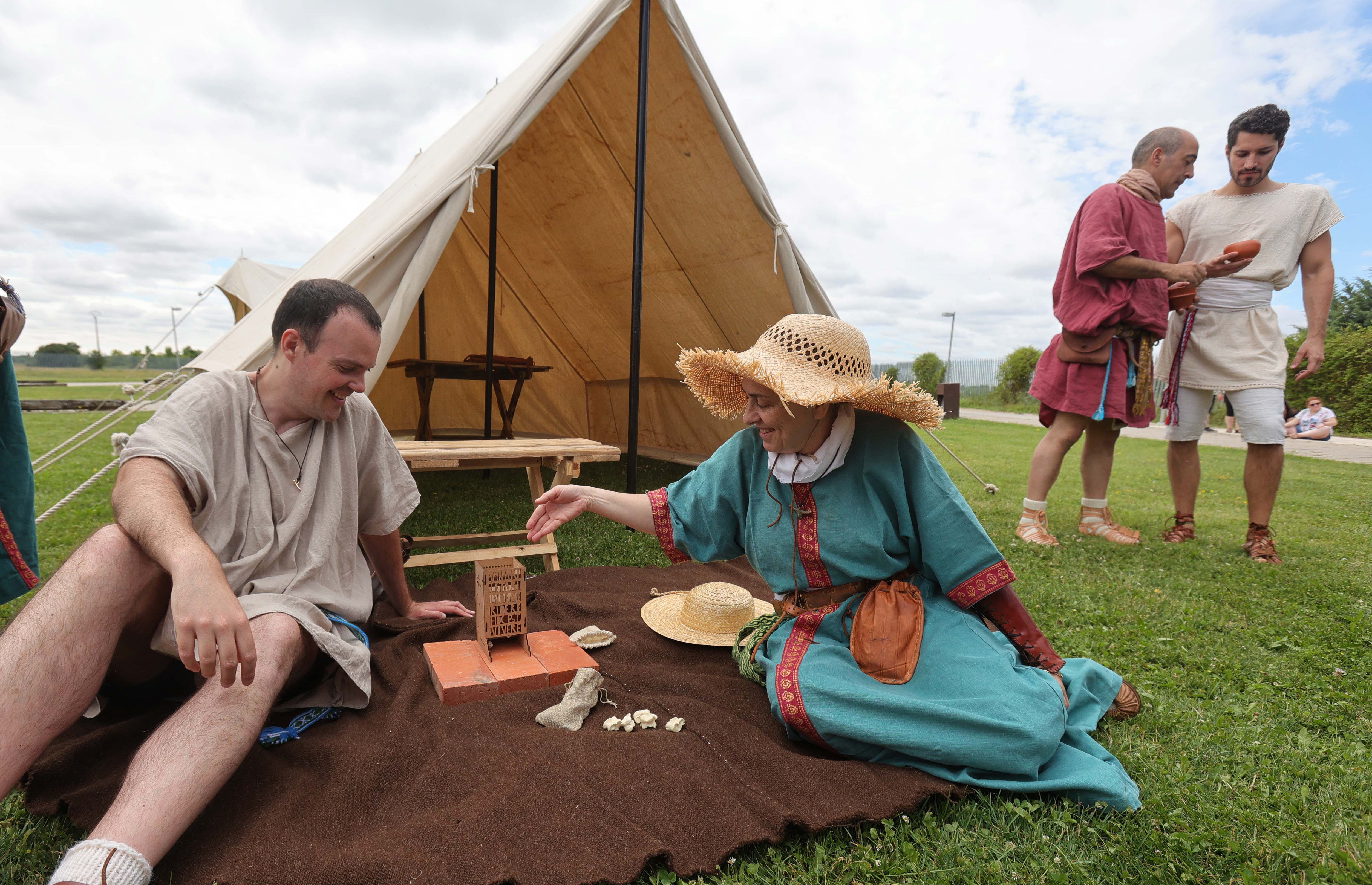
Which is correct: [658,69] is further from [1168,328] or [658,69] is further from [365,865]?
[365,865]

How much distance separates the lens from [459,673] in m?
2.00

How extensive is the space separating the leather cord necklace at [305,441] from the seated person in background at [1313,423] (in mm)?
15293

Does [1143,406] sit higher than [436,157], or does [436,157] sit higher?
[436,157]

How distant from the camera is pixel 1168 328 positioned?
395cm

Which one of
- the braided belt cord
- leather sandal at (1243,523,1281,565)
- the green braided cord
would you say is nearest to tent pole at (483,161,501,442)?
the green braided cord

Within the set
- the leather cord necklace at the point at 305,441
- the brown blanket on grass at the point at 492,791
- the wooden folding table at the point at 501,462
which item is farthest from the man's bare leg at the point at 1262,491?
the leather cord necklace at the point at 305,441

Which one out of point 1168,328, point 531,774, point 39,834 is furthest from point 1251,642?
point 39,834

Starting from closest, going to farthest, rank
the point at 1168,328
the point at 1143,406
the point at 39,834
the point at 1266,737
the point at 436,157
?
the point at 39,834
the point at 1266,737
the point at 1143,406
the point at 1168,328
the point at 436,157

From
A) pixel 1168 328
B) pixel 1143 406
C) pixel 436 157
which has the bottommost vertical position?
pixel 1143 406

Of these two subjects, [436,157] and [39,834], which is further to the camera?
[436,157]

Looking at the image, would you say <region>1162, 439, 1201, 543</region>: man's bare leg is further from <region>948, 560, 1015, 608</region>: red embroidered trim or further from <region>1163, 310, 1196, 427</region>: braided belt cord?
<region>948, 560, 1015, 608</region>: red embroidered trim

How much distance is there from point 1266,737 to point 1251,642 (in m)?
0.84

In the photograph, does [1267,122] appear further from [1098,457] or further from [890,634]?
[890,634]

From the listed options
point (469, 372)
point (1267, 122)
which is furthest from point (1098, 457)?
A: point (469, 372)
